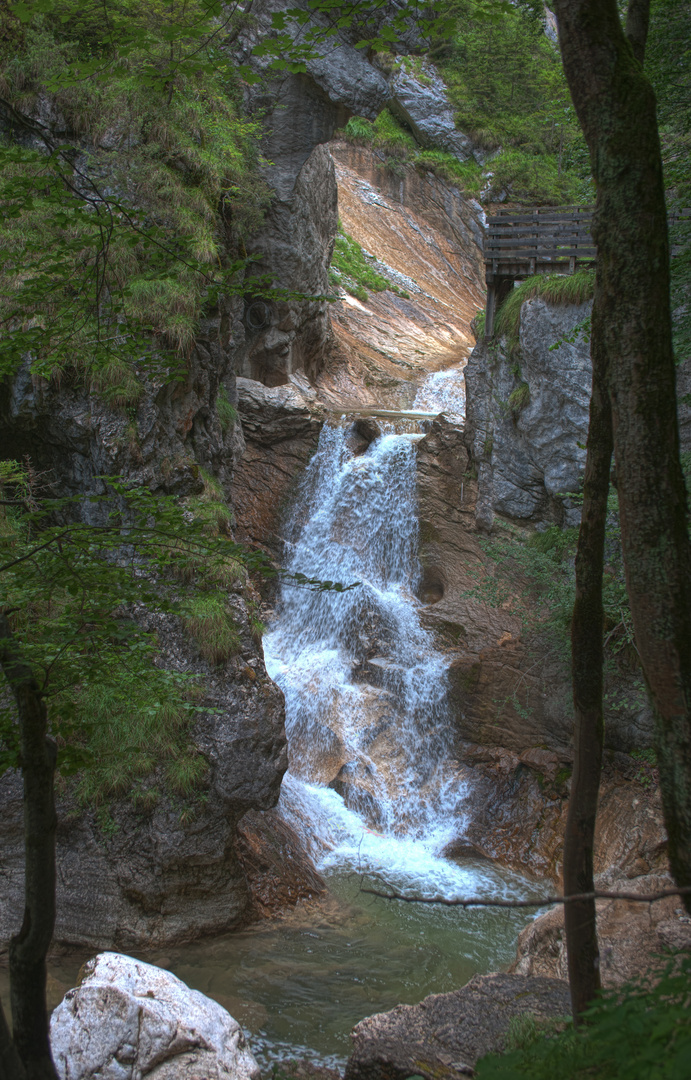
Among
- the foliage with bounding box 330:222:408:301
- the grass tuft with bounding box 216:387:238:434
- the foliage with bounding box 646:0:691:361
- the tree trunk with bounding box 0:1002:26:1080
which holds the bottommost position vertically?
the tree trunk with bounding box 0:1002:26:1080

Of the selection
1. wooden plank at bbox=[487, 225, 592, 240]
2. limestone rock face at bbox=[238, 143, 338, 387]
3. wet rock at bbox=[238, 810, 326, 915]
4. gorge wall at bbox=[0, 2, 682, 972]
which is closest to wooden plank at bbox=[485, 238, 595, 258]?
wooden plank at bbox=[487, 225, 592, 240]

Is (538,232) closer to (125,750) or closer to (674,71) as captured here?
(674,71)

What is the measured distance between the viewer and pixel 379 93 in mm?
11828

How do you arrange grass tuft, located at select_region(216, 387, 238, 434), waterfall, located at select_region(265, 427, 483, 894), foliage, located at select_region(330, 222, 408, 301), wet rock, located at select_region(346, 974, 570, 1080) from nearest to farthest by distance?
wet rock, located at select_region(346, 974, 570, 1080)
waterfall, located at select_region(265, 427, 483, 894)
grass tuft, located at select_region(216, 387, 238, 434)
foliage, located at select_region(330, 222, 408, 301)

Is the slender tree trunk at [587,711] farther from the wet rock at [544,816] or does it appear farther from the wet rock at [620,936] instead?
the wet rock at [544,816]

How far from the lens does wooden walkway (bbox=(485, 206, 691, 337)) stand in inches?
472

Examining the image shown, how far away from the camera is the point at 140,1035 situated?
489 centimetres

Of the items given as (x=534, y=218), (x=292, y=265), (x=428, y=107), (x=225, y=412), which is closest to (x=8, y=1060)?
(x=225, y=412)

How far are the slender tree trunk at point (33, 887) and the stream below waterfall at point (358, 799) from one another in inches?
103

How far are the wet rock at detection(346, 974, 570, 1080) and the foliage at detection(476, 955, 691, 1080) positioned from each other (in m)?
1.68

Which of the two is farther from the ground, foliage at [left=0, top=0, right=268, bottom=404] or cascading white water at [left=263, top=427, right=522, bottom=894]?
foliage at [left=0, top=0, right=268, bottom=404]

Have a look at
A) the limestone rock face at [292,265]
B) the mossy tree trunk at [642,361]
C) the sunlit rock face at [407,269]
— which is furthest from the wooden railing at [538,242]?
the mossy tree trunk at [642,361]

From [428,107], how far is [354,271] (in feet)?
27.1

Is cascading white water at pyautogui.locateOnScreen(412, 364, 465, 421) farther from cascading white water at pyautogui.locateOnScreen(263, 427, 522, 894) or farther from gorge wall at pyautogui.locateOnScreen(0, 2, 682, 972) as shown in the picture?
cascading white water at pyautogui.locateOnScreen(263, 427, 522, 894)
